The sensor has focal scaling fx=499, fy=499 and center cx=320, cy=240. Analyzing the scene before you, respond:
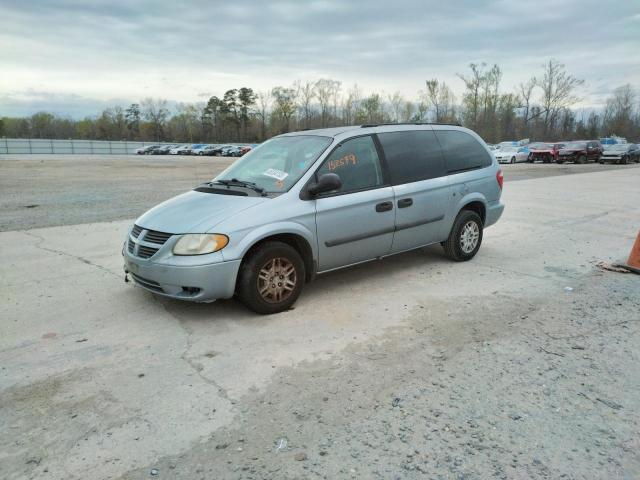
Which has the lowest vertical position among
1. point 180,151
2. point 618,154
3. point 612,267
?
Result: point 612,267

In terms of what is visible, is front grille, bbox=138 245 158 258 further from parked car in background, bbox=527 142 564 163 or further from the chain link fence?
the chain link fence

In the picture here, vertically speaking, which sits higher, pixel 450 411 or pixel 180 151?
pixel 180 151

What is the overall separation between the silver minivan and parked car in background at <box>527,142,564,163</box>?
112 feet

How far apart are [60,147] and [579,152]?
215ft

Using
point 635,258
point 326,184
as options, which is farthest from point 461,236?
point 326,184

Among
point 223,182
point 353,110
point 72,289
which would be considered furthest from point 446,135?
point 353,110

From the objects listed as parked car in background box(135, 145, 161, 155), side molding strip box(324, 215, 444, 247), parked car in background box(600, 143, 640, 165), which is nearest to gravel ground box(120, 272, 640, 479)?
side molding strip box(324, 215, 444, 247)

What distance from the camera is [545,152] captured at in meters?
37.3

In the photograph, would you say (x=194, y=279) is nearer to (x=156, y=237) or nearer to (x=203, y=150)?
(x=156, y=237)

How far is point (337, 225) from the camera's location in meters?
5.09

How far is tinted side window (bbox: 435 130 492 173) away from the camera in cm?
644

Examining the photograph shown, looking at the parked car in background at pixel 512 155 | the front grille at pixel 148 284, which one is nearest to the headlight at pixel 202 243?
the front grille at pixel 148 284

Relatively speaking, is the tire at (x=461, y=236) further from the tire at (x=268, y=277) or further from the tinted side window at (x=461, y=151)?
the tire at (x=268, y=277)

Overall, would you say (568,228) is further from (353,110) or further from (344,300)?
(353,110)
